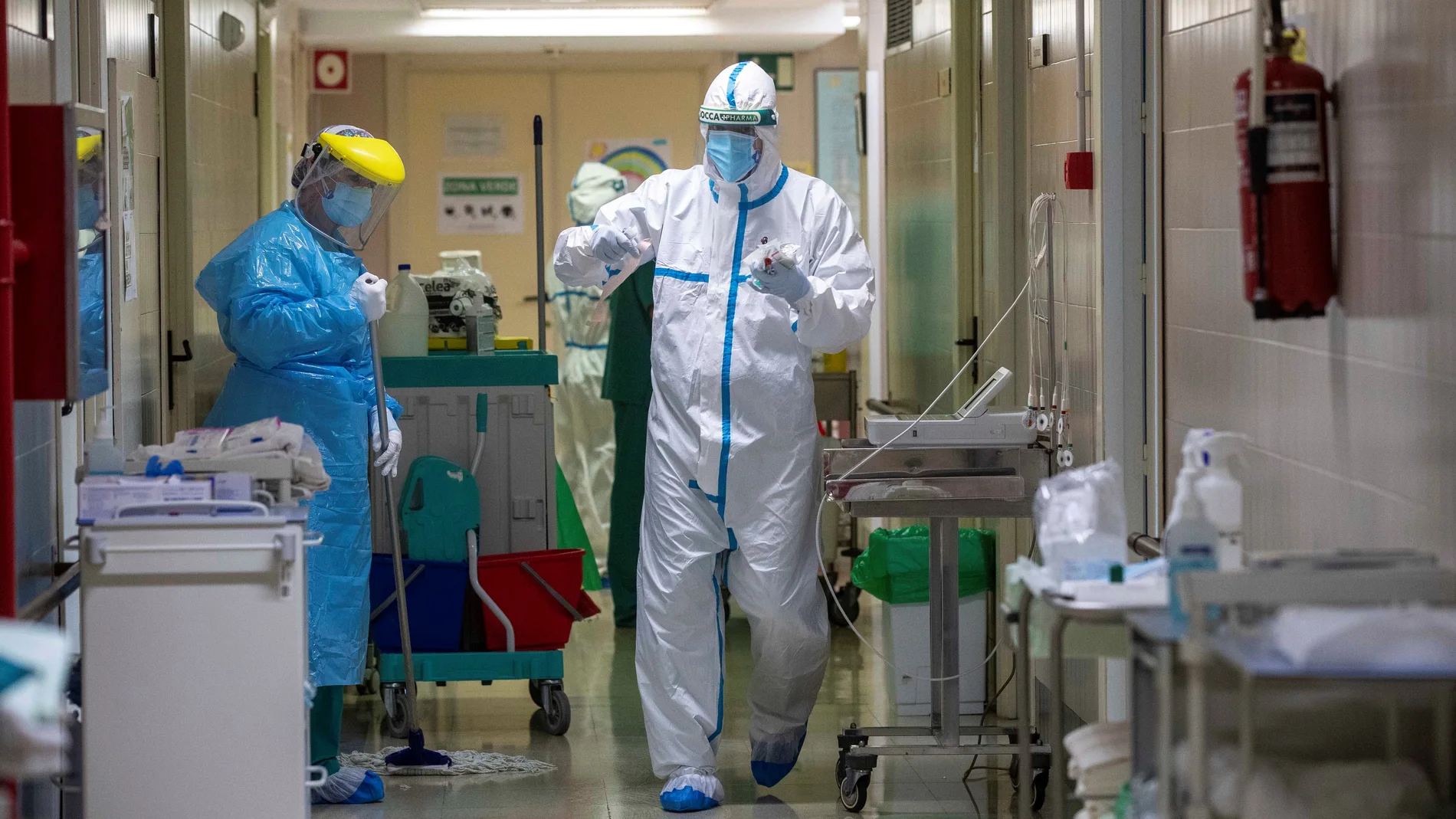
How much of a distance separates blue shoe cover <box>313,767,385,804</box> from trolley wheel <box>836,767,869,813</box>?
105 centimetres

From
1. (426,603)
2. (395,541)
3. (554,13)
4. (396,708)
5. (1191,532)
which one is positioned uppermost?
(554,13)

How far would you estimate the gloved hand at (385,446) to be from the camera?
3646 millimetres

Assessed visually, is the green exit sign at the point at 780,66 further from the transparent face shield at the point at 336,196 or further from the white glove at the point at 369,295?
the white glove at the point at 369,295

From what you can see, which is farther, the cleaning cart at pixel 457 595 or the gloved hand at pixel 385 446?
the cleaning cart at pixel 457 595

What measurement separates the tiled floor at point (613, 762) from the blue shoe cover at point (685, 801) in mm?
36

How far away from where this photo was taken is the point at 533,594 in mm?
4180

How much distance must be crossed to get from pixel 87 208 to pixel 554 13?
15.6ft

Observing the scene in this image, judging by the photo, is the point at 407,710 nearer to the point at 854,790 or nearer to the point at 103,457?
the point at 854,790

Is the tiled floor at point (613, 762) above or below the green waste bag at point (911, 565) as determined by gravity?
below

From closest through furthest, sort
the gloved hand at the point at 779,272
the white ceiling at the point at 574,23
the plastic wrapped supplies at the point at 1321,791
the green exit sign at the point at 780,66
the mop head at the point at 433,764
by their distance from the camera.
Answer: the plastic wrapped supplies at the point at 1321,791, the gloved hand at the point at 779,272, the mop head at the point at 433,764, the white ceiling at the point at 574,23, the green exit sign at the point at 780,66

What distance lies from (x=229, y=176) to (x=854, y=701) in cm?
243

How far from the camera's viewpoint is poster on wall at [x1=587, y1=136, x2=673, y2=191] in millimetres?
8156

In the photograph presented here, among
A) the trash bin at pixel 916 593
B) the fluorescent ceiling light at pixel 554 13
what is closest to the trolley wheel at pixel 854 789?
the trash bin at pixel 916 593

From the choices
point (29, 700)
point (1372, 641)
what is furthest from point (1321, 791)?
point (29, 700)
